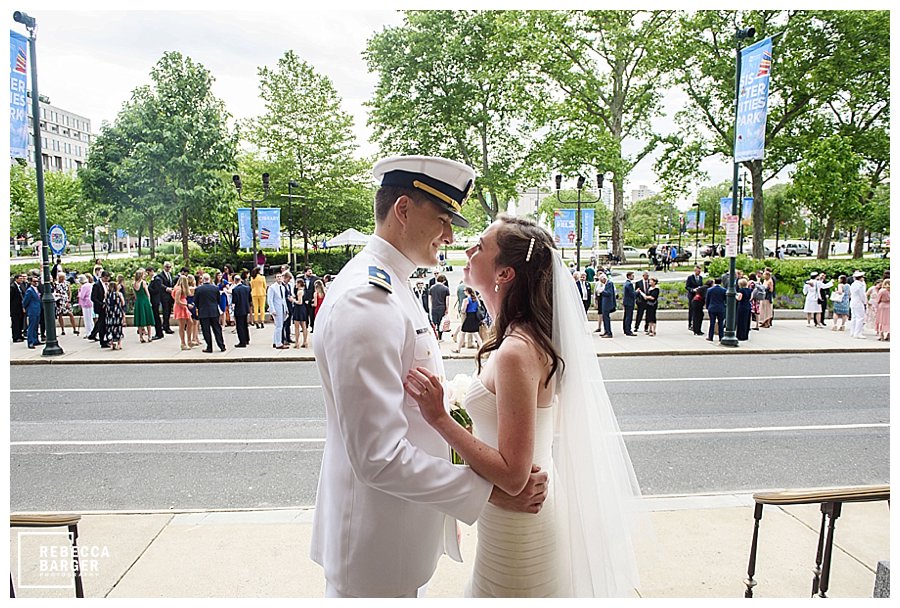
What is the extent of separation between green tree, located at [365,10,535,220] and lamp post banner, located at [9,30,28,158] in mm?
22502

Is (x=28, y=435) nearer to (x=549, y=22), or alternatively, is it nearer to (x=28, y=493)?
(x=28, y=493)

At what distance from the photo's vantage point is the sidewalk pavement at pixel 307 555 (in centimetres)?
360

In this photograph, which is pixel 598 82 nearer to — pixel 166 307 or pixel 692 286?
pixel 692 286

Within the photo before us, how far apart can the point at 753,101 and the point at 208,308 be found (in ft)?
44.3

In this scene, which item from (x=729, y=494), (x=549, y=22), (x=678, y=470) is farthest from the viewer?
(x=549, y=22)

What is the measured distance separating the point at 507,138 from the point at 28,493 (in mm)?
32469

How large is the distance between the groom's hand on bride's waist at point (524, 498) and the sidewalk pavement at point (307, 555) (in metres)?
1.17

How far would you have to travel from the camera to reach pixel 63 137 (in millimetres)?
94812

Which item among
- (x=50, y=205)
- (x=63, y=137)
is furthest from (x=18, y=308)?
(x=63, y=137)

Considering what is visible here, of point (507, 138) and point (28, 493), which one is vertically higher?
point (507, 138)

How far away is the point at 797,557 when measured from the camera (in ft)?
12.9

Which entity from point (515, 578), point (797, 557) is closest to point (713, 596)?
point (797, 557)

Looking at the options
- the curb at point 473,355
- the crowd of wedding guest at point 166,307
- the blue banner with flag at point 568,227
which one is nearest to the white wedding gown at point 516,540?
the curb at point 473,355

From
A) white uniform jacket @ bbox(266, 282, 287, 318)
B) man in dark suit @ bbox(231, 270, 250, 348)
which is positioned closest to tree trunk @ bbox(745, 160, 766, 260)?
white uniform jacket @ bbox(266, 282, 287, 318)
